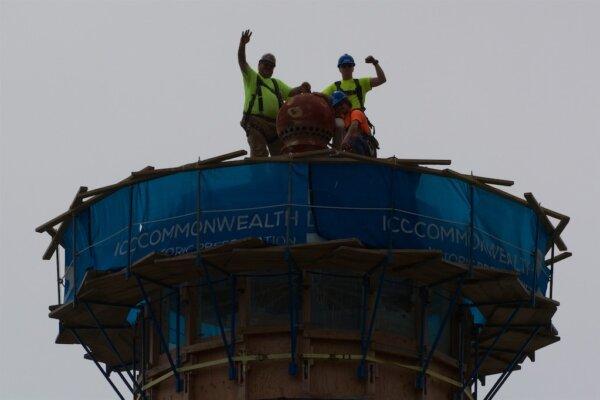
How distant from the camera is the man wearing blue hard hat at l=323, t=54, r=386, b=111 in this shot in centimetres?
6006

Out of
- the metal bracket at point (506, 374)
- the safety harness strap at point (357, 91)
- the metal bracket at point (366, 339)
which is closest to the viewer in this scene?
the metal bracket at point (366, 339)

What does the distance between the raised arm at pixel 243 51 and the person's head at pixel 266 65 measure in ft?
2.32

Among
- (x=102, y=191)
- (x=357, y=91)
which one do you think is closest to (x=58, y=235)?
(x=102, y=191)

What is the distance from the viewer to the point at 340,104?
58469 mm

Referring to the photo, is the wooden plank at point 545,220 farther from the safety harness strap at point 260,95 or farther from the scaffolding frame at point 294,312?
the safety harness strap at point 260,95

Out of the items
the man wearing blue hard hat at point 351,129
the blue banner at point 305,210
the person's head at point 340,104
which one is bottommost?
the blue banner at point 305,210

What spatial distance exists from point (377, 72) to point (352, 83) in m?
0.90

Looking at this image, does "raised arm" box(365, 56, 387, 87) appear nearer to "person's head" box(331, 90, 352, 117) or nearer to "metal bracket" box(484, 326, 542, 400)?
"person's head" box(331, 90, 352, 117)

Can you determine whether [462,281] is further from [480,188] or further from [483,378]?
[483,378]

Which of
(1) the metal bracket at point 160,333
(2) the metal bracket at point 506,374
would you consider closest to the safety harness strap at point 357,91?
(2) the metal bracket at point 506,374

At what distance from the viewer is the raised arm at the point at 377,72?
6053cm

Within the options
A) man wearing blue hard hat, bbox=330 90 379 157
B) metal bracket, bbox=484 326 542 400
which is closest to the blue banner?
man wearing blue hard hat, bbox=330 90 379 157

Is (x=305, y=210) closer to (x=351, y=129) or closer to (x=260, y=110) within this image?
(x=351, y=129)

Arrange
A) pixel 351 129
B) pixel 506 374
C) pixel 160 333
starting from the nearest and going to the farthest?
pixel 160 333 → pixel 351 129 → pixel 506 374
